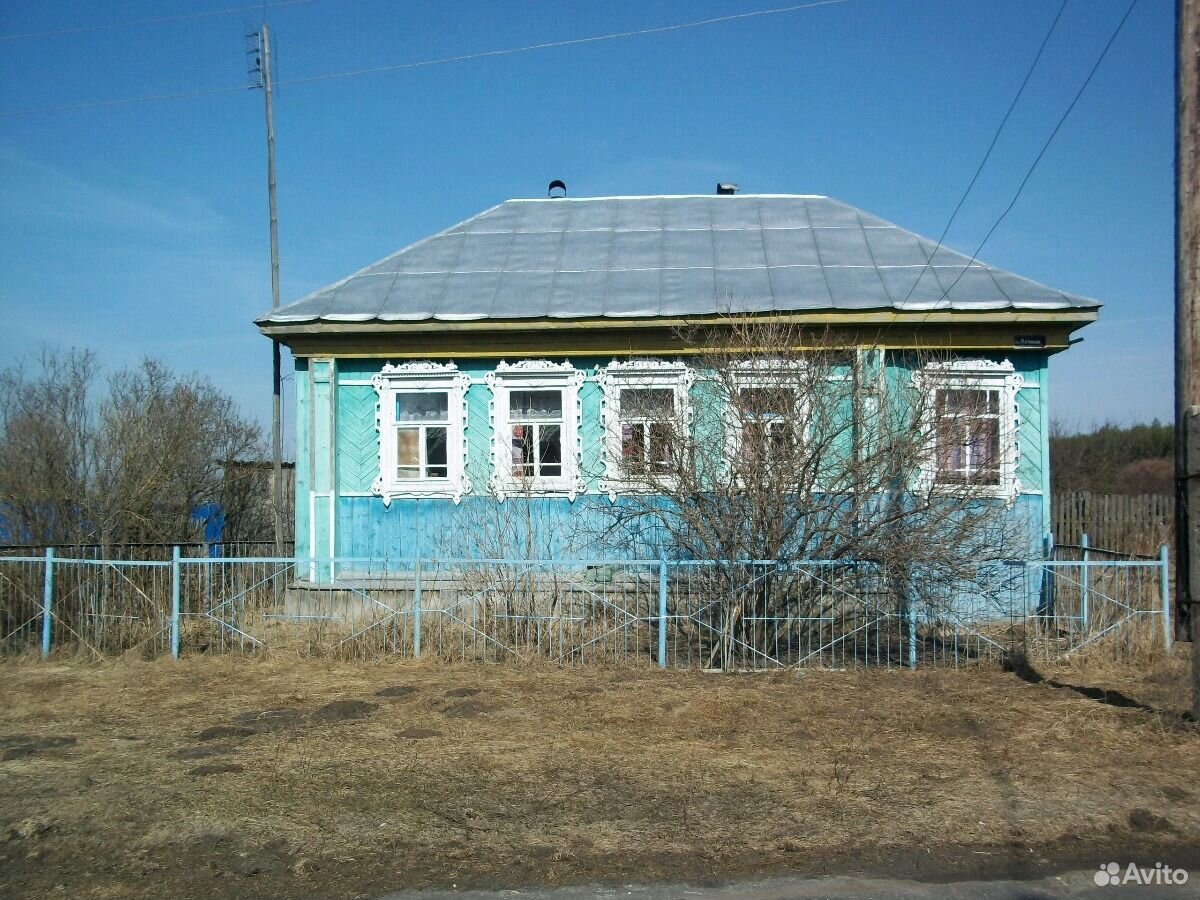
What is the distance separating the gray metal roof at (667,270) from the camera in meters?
12.2

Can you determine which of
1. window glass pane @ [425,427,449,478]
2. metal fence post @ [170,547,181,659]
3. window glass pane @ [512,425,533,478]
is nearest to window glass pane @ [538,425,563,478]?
window glass pane @ [512,425,533,478]

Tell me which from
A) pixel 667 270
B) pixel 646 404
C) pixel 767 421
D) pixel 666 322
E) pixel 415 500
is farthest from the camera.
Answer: pixel 667 270

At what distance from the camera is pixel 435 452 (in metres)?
12.6

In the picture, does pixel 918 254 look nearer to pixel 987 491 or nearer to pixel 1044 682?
pixel 987 491

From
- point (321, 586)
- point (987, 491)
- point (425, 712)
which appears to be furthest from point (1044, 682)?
point (321, 586)

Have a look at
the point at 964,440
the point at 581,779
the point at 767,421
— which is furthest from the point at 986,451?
the point at 581,779

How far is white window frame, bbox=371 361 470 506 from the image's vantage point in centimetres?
1243

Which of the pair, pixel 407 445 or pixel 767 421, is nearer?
pixel 767 421

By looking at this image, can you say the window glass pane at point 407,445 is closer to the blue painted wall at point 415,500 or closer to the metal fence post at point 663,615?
the blue painted wall at point 415,500

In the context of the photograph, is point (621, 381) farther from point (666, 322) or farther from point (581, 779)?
point (581, 779)

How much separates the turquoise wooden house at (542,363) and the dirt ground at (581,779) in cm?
337

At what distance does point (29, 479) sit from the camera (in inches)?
594

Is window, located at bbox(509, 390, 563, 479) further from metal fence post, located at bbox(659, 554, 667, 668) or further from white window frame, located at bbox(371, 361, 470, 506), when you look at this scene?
metal fence post, located at bbox(659, 554, 667, 668)

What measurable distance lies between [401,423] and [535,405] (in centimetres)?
170
